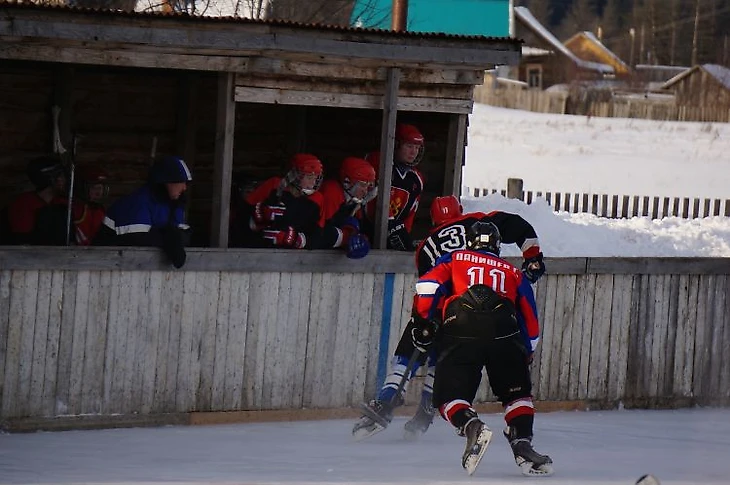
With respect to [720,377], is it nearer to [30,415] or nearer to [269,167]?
[269,167]

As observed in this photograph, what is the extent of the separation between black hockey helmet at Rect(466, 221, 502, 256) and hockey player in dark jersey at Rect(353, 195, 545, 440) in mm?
375

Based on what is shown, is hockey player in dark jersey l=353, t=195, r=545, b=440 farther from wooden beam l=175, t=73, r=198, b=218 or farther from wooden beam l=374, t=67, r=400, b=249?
wooden beam l=175, t=73, r=198, b=218

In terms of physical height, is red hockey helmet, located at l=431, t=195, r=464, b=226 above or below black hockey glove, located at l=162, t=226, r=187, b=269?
above

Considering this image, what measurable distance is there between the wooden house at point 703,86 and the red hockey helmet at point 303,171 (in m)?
49.7

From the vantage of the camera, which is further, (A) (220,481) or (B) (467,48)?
(B) (467,48)

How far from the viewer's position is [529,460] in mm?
7625

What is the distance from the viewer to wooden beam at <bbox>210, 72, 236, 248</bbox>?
9281 millimetres

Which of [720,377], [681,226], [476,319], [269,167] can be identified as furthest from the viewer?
[681,226]

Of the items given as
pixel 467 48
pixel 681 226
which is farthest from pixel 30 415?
pixel 681 226

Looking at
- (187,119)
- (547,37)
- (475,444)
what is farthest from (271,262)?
(547,37)

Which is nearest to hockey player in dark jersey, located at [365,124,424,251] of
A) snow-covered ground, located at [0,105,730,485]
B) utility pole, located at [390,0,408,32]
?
snow-covered ground, located at [0,105,730,485]

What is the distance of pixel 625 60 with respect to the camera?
3297 inches

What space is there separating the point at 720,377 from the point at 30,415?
567 cm

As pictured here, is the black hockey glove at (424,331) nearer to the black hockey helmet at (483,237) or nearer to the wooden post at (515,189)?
the black hockey helmet at (483,237)
